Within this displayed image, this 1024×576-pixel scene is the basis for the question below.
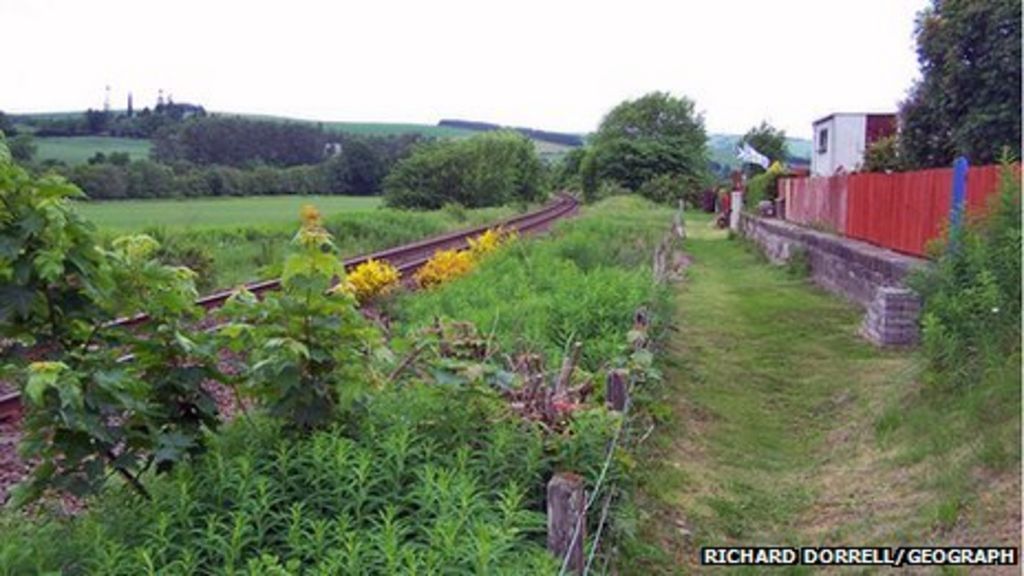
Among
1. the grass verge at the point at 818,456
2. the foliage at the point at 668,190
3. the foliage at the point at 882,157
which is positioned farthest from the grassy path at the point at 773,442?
the foliage at the point at 668,190

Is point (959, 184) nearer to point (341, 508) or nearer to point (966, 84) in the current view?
point (341, 508)

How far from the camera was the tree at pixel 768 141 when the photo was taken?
82.7 meters

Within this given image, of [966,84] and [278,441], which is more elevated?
[966,84]

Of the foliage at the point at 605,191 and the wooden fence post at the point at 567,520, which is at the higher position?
the foliage at the point at 605,191

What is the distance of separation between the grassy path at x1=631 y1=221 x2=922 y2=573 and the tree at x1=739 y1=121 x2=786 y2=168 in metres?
71.9

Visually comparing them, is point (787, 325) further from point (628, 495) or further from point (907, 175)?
point (628, 495)

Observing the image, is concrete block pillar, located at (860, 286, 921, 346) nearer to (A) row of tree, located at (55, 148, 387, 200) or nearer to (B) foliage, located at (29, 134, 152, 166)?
(A) row of tree, located at (55, 148, 387, 200)

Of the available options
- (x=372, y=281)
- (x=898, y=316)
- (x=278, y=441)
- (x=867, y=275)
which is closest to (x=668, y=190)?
(x=867, y=275)

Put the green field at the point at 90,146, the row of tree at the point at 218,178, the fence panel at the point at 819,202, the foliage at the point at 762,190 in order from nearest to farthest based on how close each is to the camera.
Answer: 1. the fence panel at the point at 819,202
2. the foliage at the point at 762,190
3. the row of tree at the point at 218,178
4. the green field at the point at 90,146

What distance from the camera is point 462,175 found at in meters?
56.1

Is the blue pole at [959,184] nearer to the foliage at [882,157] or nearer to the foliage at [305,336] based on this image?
the foliage at [305,336]

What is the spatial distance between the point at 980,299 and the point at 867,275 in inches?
242

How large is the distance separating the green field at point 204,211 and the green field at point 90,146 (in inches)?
178

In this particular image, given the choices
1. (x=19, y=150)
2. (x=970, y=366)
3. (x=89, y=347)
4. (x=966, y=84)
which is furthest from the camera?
(x=966, y=84)
